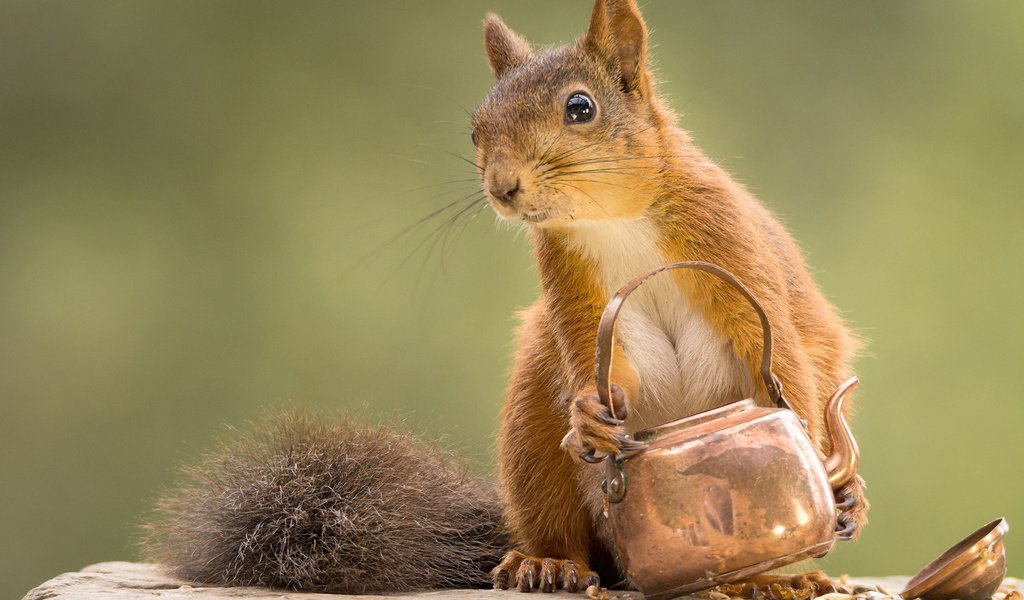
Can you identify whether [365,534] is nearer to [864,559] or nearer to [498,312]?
[498,312]

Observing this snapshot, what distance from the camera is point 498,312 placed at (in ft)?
11.6

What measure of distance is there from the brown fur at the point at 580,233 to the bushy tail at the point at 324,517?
14cm

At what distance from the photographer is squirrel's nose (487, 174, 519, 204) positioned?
1809mm

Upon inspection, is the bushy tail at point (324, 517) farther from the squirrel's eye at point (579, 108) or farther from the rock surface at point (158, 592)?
the squirrel's eye at point (579, 108)

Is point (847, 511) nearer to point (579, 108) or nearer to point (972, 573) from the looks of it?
point (972, 573)

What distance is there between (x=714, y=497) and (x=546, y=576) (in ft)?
1.71

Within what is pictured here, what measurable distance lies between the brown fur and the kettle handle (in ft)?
0.18

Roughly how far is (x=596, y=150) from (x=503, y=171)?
179 millimetres

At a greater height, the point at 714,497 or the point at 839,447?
the point at 839,447

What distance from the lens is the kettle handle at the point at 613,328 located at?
1.72 m

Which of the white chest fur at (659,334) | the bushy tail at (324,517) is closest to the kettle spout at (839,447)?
the white chest fur at (659,334)

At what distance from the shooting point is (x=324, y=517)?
82.1 inches

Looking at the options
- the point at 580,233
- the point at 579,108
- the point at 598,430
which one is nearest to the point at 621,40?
the point at 579,108

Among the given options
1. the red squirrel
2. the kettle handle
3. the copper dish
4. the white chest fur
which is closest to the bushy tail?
the red squirrel
